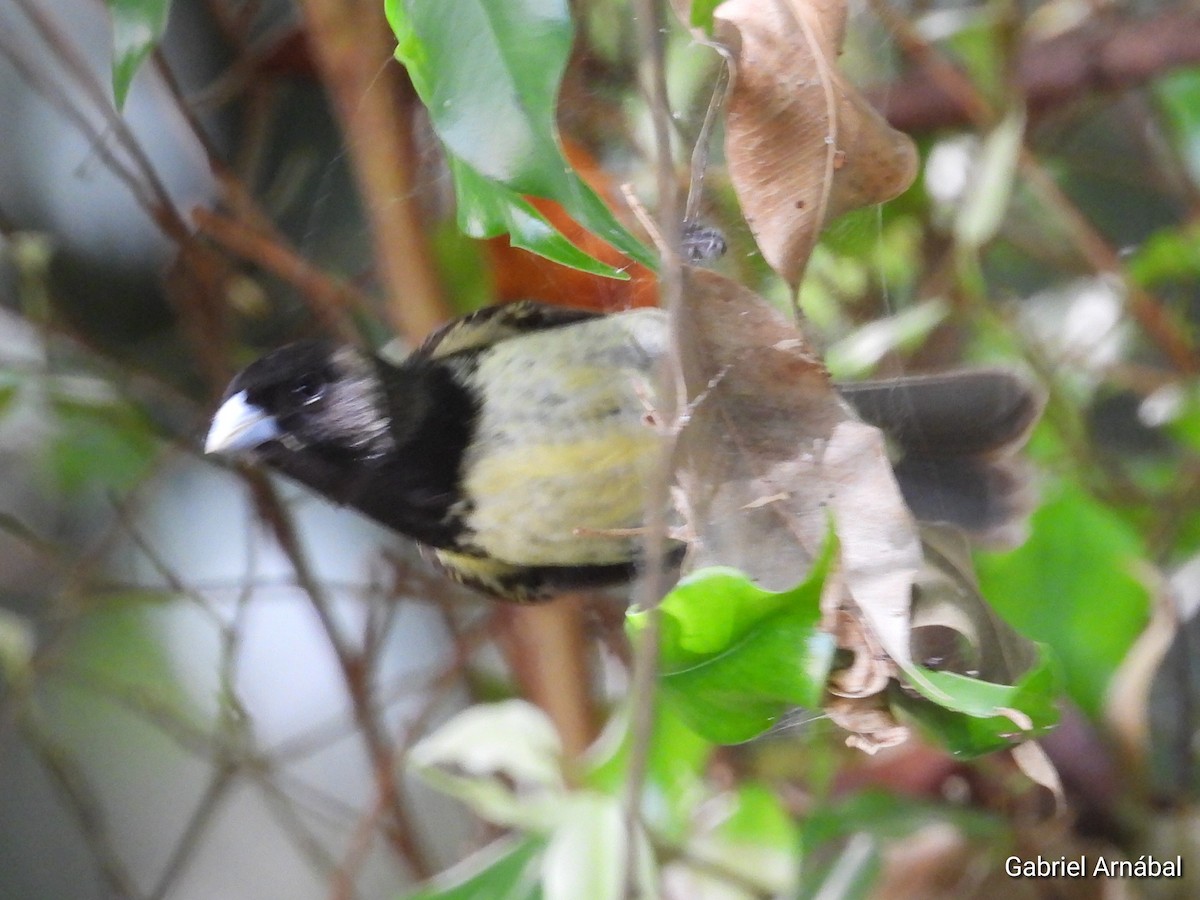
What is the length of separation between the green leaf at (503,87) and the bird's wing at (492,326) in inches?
11.6

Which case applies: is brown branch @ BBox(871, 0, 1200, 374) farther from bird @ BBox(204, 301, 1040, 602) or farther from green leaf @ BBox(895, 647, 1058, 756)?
green leaf @ BBox(895, 647, 1058, 756)

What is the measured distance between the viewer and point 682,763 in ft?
3.21

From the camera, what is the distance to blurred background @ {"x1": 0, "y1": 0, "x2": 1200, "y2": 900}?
104cm

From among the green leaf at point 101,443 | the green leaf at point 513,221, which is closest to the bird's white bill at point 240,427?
the green leaf at point 513,221

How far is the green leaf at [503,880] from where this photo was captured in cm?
83

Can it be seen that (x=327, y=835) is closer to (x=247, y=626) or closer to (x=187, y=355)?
(x=247, y=626)

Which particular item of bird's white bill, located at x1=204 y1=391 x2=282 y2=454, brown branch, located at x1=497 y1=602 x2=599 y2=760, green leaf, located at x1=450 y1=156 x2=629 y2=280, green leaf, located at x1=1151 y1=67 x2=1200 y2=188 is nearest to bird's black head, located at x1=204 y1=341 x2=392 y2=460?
bird's white bill, located at x1=204 y1=391 x2=282 y2=454

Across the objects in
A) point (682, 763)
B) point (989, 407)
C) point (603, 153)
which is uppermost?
point (603, 153)

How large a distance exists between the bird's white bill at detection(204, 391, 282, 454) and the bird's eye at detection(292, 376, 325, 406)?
2 centimetres

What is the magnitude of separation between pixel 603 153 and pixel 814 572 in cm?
27

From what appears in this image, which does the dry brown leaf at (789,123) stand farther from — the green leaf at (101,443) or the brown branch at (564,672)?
the green leaf at (101,443)

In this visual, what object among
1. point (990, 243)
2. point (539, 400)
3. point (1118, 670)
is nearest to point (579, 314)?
point (539, 400)

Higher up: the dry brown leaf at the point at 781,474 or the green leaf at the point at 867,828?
the dry brown leaf at the point at 781,474

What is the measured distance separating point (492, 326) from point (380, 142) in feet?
0.60
